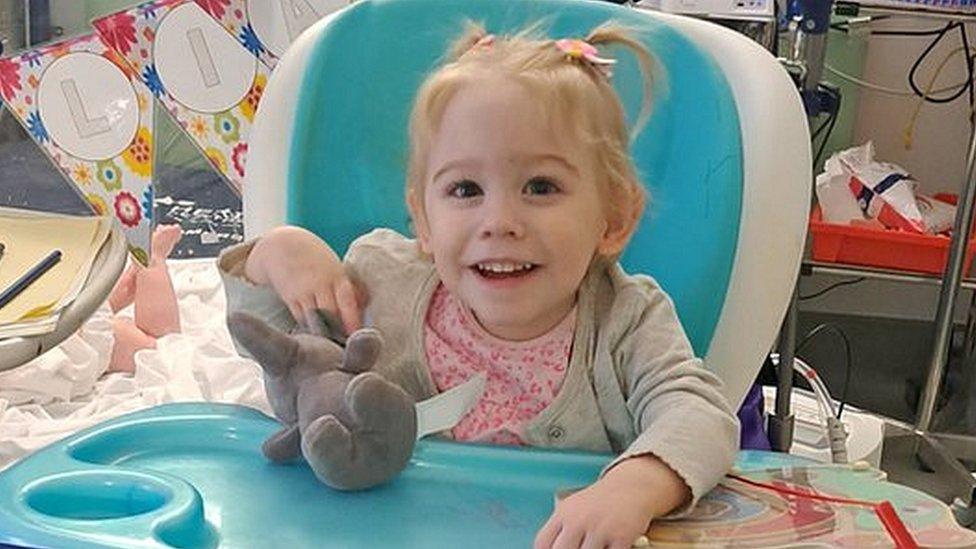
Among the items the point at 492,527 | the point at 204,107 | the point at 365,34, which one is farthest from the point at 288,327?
the point at 204,107

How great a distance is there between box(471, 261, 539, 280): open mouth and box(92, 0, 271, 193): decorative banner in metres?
0.89

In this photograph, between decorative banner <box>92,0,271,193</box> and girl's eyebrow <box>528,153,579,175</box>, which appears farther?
decorative banner <box>92,0,271,193</box>

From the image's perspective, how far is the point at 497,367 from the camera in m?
0.84

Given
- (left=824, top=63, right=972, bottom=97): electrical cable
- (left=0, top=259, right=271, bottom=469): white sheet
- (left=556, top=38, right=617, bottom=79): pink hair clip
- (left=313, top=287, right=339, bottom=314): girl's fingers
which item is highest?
(left=556, top=38, right=617, bottom=79): pink hair clip

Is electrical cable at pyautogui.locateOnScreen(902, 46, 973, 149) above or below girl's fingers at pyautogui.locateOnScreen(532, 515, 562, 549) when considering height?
below

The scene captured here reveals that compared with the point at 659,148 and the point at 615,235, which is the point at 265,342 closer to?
the point at 615,235

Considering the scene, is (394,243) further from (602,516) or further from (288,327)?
(602,516)

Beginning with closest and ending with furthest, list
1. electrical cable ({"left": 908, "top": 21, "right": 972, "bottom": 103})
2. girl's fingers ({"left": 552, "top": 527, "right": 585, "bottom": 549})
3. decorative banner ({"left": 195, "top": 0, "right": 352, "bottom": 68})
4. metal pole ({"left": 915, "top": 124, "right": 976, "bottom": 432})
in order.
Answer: girl's fingers ({"left": 552, "top": 527, "right": 585, "bottom": 549}) → decorative banner ({"left": 195, "top": 0, "right": 352, "bottom": 68}) → metal pole ({"left": 915, "top": 124, "right": 976, "bottom": 432}) → electrical cable ({"left": 908, "top": 21, "right": 972, "bottom": 103})

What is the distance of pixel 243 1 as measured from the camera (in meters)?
1.67

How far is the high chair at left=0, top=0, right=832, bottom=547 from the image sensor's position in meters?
0.66

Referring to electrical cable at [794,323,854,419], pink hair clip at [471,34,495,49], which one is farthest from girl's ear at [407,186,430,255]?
electrical cable at [794,323,854,419]

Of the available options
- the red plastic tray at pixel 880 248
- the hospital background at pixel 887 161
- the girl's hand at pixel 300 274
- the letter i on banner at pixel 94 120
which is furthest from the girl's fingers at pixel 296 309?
the red plastic tray at pixel 880 248

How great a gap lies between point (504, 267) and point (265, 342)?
0.15 meters

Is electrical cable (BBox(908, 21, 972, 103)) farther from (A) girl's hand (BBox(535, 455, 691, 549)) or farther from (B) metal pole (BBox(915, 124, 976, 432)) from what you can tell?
(A) girl's hand (BBox(535, 455, 691, 549))
